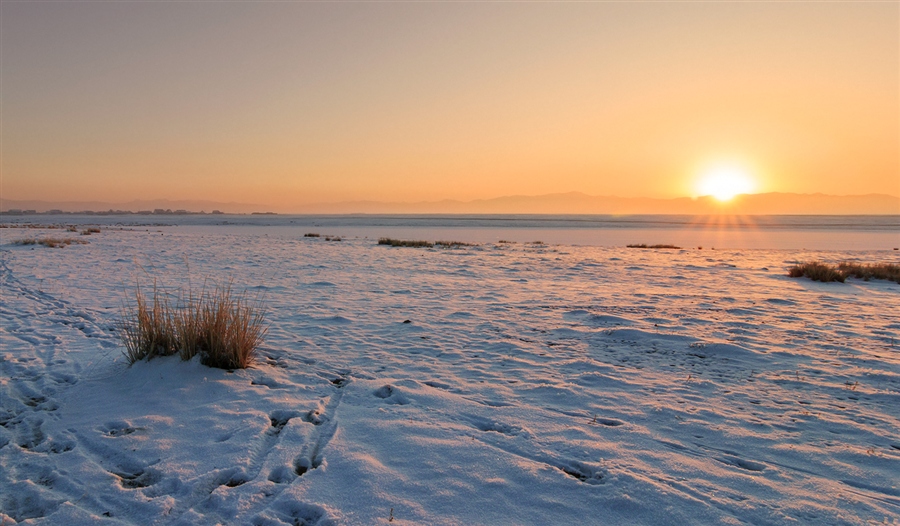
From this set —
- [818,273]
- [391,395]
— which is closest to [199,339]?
[391,395]

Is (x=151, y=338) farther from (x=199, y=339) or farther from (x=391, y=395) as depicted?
(x=391, y=395)

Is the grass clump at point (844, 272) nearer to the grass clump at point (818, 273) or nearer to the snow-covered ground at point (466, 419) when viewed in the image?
the grass clump at point (818, 273)

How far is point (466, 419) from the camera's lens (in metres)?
3.73

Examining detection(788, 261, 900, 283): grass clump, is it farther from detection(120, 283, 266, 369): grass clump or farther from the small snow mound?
detection(120, 283, 266, 369): grass clump

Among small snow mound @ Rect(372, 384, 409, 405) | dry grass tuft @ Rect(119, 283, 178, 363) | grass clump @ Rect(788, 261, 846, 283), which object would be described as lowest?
small snow mound @ Rect(372, 384, 409, 405)

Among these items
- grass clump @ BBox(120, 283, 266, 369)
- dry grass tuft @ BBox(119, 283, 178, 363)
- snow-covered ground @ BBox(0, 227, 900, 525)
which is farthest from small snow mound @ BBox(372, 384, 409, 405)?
dry grass tuft @ BBox(119, 283, 178, 363)

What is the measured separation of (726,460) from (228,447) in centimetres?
336

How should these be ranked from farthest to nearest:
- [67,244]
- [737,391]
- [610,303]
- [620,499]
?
[67,244], [610,303], [737,391], [620,499]

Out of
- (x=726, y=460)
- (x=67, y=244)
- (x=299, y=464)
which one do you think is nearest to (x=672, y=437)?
(x=726, y=460)

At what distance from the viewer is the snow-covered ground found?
8.67 feet

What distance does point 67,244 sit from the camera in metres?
17.1

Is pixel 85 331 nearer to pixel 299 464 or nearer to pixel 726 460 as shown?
pixel 299 464

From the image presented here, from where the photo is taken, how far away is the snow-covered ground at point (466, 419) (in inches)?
104

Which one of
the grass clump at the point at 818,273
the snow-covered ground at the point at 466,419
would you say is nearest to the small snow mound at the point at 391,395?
the snow-covered ground at the point at 466,419
